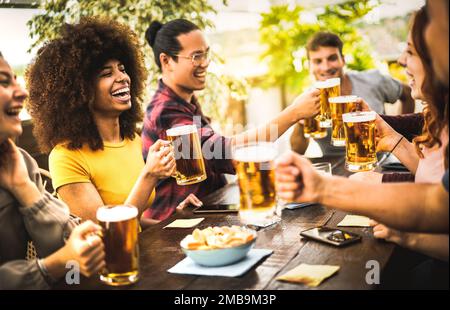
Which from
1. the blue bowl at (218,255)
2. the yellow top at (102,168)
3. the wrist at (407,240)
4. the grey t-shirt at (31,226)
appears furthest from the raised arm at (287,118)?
the grey t-shirt at (31,226)

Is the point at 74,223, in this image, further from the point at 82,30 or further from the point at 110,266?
the point at 82,30

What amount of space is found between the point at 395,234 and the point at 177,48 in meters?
1.85

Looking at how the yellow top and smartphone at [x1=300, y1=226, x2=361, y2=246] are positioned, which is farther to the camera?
the yellow top

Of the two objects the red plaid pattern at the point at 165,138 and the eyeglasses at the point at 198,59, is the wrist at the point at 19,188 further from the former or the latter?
the eyeglasses at the point at 198,59

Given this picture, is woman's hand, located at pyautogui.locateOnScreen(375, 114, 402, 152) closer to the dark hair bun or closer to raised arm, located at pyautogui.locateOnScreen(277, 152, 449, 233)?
raised arm, located at pyautogui.locateOnScreen(277, 152, 449, 233)

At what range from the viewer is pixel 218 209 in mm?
2352

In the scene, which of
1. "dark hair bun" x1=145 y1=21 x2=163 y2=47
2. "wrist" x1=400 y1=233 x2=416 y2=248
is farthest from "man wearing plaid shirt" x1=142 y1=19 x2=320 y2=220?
"wrist" x1=400 y1=233 x2=416 y2=248

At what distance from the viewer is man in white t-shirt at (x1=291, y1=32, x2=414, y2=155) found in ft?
13.7

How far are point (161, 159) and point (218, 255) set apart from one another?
0.68 meters

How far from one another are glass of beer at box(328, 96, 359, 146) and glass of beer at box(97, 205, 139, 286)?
1.23 meters

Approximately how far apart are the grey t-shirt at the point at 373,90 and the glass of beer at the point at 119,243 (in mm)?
2843

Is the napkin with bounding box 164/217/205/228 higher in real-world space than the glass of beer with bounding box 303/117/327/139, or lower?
lower

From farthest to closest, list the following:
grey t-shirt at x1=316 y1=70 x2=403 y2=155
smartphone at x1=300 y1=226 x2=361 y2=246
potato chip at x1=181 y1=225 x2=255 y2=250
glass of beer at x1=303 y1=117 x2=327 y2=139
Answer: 1. grey t-shirt at x1=316 y1=70 x2=403 y2=155
2. glass of beer at x1=303 y1=117 x2=327 y2=139
3. smartphone at x1=300 y1=226 x2=361 y2=246
4. potato chip at x1=181 y1=225 x2=255 y2=250
